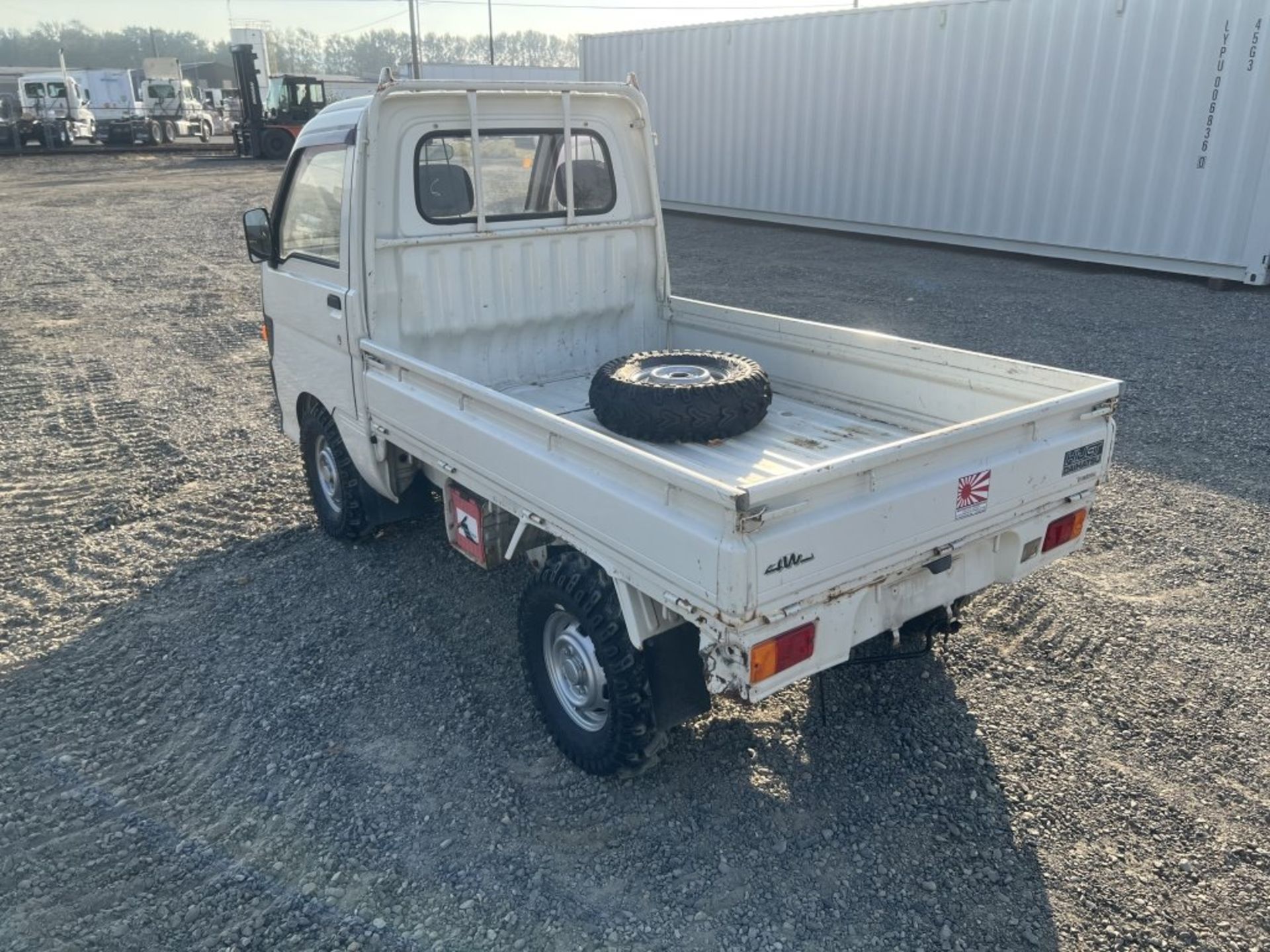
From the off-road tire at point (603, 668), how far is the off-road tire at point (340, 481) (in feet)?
5.88

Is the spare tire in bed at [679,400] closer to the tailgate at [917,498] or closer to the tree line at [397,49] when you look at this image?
the tailgate at [917,498]

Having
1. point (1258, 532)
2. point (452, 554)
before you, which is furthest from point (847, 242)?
point (452, 554)

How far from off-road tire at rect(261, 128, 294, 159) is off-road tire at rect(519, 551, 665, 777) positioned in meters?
29.0

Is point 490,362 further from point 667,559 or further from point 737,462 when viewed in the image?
point 667,559

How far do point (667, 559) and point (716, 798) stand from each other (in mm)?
1086

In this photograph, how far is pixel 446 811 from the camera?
3.24m

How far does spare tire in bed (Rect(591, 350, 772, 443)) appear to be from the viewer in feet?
12.2

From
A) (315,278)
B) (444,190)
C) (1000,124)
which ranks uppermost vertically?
(1000,124)

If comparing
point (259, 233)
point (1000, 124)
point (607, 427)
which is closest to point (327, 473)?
point (259, 233)

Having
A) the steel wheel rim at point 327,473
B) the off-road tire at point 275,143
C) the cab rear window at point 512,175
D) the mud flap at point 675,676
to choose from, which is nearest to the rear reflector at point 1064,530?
the mud flap at point 675,676

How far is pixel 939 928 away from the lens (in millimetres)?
2758

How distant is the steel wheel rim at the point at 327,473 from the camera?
5012 mm

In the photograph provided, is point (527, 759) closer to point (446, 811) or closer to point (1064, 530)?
point (446, 811)

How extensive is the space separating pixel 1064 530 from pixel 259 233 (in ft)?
13.5
